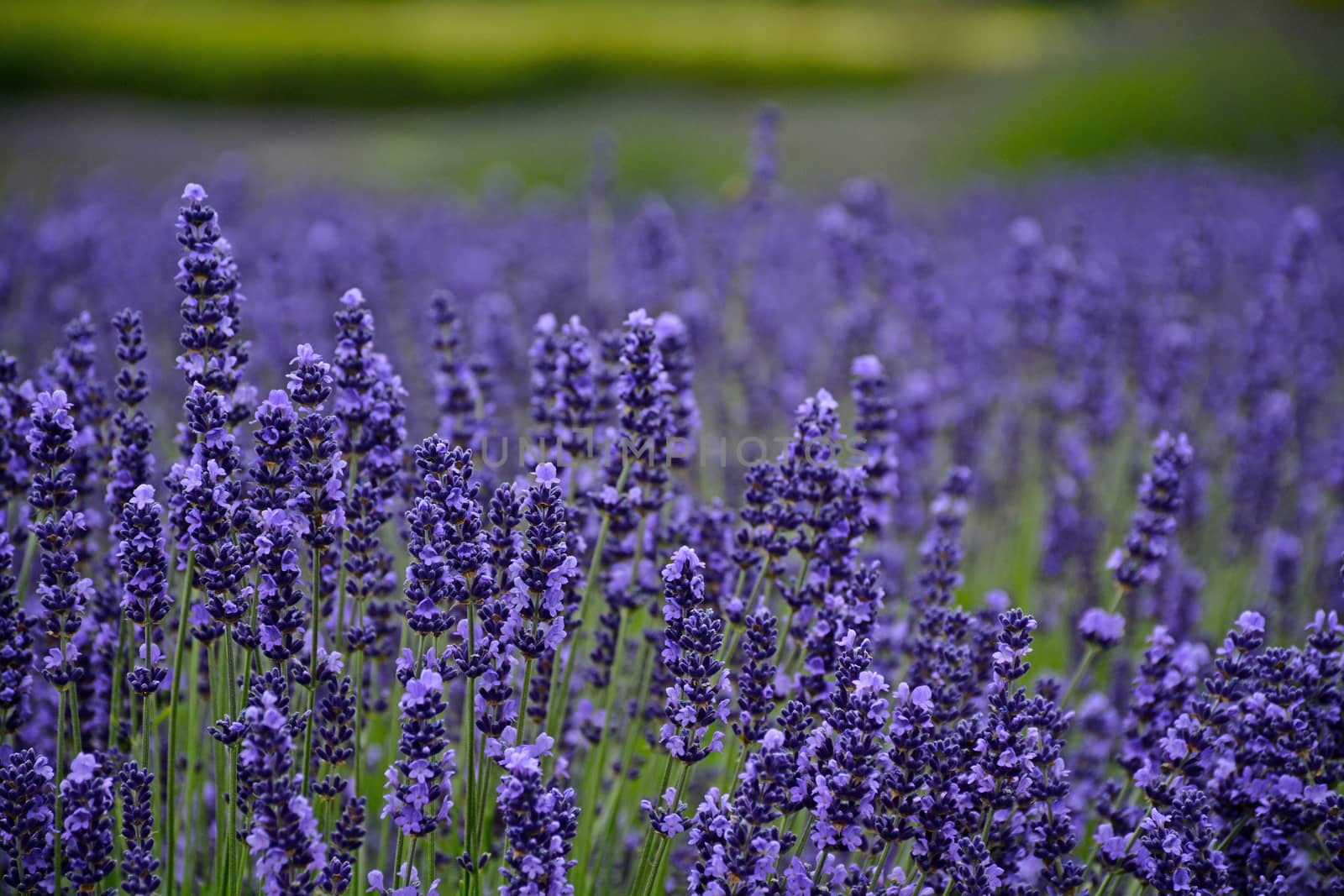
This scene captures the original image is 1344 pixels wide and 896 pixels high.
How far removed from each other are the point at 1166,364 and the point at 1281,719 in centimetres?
279

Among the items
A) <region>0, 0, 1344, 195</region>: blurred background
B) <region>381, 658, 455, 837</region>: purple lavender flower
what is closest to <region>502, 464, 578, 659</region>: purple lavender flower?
<region>381, 658, 455, 837</region>: purple lavender flower

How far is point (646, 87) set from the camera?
24.6 meters

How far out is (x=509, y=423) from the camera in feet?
14.7

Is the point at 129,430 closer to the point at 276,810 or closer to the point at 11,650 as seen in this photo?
the point at 11,650

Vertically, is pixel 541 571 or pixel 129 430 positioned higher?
pixel 129 430

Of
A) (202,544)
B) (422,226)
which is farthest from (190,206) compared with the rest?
(422,226)

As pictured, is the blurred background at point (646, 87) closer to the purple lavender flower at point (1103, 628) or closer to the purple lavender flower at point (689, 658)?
the purple lavender flower at point (689, 658)

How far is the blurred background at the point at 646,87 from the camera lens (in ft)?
52.7

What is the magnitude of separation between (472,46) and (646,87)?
4218 millimetres

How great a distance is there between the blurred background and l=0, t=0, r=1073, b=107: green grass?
2.0 inches

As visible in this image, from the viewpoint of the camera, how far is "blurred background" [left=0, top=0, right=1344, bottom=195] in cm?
1606

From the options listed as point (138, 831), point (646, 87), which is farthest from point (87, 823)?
point (646, 87)

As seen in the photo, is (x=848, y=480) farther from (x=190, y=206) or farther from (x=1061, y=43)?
(x=1061, y=43)

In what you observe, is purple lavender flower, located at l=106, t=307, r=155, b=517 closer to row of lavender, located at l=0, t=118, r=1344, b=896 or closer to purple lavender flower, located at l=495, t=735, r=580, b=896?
row of lavender, located at l=0, t=118, r=1344, b=896
